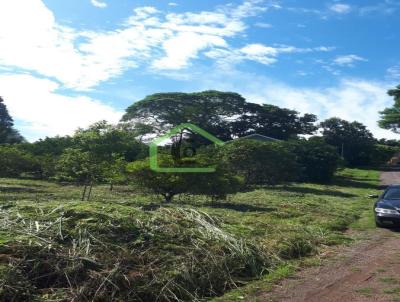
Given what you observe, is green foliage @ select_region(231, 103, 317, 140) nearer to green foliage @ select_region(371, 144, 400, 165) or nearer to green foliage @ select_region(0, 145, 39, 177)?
green foliage @ select_region(371, 144, 400, 165)

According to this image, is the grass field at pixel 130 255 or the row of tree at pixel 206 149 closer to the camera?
the grass field at pixel 130 255

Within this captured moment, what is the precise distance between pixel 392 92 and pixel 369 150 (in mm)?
20521

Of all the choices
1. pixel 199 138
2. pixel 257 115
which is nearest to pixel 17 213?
pixel 199 138

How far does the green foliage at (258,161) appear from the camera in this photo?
28.5 meters

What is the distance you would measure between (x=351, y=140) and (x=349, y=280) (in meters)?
55.2

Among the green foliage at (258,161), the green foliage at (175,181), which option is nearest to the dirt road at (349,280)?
the green foliage at (175,181)

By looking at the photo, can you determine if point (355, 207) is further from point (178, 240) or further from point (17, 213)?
point (17, 213)

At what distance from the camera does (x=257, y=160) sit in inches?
1144

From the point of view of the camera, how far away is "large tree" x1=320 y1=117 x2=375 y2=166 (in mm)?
59250

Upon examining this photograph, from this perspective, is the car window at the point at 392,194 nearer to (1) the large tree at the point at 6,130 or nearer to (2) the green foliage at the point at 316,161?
(2) the green foliage at the point at 316,161

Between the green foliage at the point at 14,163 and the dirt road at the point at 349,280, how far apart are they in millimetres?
23862

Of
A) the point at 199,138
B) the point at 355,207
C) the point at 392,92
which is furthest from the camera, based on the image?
the point at 199,138

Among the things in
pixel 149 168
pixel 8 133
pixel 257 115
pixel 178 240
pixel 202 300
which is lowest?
pixel 202 300

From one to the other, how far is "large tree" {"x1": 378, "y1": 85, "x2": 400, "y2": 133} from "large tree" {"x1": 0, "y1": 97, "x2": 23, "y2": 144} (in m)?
38.0
